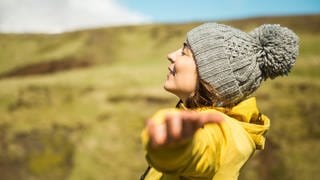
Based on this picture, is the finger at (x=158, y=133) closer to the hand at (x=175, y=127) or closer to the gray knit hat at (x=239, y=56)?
the hand at (x=175, y=127)

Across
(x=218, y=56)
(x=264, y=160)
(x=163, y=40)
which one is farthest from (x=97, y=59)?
(x=218, y=56)

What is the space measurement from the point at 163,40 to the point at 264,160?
7090 mm

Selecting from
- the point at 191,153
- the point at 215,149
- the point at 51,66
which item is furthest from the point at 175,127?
the point at 51,66

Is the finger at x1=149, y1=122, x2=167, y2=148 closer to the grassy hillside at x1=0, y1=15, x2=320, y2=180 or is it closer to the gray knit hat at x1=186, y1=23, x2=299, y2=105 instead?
the gray knit hat at x1=186, y1=23, x2=299, y2=105

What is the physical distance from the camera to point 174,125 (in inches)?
34.0

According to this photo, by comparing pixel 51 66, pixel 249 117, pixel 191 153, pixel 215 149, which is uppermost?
pixel 191 153

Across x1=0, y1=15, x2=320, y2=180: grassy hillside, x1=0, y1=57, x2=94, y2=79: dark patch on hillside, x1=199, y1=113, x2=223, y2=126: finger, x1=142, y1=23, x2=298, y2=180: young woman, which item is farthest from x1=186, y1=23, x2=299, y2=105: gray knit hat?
x1=0, y1=57, x2=94, y2=79: dark patch on hillside

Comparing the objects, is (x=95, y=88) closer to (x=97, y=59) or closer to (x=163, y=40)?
(x=97, y=59)

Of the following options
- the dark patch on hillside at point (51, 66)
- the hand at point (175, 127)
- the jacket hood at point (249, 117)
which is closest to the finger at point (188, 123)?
the hand at point (175, 127)

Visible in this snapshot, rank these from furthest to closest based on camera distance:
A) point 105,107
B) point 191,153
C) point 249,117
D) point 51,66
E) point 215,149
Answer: point 51,66, point 105,107, point 249,117, point 215,149, point 191,153

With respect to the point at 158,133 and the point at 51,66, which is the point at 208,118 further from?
the point at 51,66

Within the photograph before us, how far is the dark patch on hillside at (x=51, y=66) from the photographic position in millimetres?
14016

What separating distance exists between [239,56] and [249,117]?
242mm

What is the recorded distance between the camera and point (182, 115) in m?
0.89
